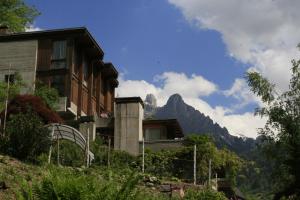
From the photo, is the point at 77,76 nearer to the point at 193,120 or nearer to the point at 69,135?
the point at 69,135

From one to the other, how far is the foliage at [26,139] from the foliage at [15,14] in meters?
26.5

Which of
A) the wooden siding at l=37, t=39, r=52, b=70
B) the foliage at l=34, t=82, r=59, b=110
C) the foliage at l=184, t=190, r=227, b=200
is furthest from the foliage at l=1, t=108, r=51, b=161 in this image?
the wooden siding at l=37, t=39, r=52, b=70

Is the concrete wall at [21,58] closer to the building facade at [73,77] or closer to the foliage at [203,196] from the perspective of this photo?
the building facade at [73,77]

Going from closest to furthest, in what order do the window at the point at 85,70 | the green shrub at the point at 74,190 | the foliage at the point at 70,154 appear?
the green shrub at the point at 74,190
the foliage at the point at 70,154
the window at the point at 85,70

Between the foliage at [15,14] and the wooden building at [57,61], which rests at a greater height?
the foliage at [15,14]

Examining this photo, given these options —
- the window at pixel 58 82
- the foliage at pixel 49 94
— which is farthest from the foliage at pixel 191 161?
the window at pixel 58 82

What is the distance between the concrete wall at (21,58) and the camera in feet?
141

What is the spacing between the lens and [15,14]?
50656 millimetres

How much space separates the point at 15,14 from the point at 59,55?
9.81 metres

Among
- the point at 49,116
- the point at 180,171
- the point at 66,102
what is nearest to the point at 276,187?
the point at 180,171

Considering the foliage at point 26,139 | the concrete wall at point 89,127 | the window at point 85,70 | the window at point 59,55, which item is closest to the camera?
the foliage at point 26,139

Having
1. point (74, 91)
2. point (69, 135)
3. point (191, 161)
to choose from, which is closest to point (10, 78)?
point (74, 91)

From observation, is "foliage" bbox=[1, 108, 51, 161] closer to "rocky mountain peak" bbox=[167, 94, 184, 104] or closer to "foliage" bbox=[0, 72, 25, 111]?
"foliage" bbox=[0, 72, 25, 111]

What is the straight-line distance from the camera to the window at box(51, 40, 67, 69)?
42.7m
